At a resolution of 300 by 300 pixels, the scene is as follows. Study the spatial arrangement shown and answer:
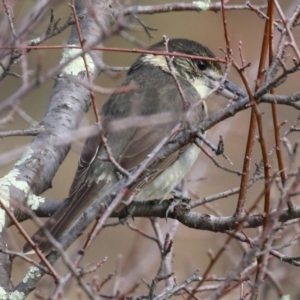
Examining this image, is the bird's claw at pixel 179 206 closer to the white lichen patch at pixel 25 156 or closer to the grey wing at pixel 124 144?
the grey wing at pixel 124 144

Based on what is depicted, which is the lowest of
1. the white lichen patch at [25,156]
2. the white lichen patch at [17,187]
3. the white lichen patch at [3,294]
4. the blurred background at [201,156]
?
the white lichen patch at [3,294]

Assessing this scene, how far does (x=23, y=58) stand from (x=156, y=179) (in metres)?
1.60

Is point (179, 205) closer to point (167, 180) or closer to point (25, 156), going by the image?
point (167, 180)

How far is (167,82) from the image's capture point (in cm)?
512

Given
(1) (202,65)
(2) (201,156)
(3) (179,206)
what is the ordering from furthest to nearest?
(2) (201,156)
(1) (202,65)
(3) (179,206)

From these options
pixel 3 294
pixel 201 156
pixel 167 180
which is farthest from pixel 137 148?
pixel 201 156

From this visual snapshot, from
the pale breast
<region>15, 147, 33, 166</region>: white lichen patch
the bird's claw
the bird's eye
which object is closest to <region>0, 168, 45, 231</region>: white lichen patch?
<region>15, 147, 33, 166</region>: white lichen patch

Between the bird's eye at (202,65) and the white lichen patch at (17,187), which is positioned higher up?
the bird's eye at (202,65)

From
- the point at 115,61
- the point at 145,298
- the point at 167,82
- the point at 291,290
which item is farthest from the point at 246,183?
the point at 115,61

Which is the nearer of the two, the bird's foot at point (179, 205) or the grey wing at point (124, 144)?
the bird's foot at point (179, 205)

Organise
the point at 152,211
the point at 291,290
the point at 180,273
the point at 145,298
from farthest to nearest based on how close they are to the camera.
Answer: the point at 180,273 < the point at 291,290 < the point at 152,211 < the point at 145,298

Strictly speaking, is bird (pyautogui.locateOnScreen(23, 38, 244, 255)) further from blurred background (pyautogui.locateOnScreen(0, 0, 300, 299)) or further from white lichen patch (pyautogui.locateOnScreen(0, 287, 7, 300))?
blurred background (pyautogui.locateOnScreen(0, 0, 300, 299))

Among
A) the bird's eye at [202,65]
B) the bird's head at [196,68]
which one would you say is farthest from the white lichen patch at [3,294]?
the bird's eye at [202,65]

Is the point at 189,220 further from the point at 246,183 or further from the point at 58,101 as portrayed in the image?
the point at 58,101
